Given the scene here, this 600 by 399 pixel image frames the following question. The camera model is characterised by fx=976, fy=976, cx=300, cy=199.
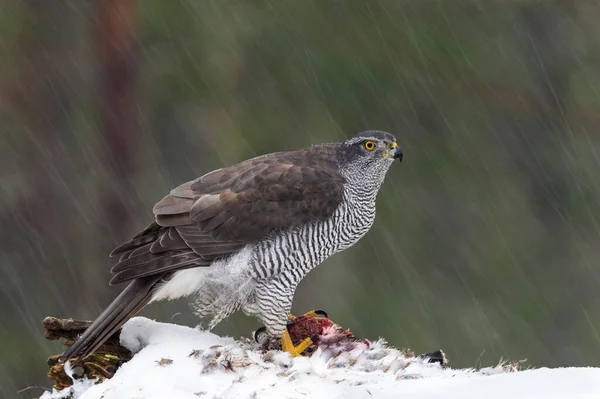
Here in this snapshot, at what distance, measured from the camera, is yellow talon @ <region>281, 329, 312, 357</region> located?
4.05m

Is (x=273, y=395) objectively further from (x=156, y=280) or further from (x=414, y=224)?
(x=414, y=224)

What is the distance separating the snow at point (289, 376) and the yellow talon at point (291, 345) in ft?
0.58

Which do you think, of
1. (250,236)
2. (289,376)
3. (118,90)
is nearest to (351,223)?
(250,236)

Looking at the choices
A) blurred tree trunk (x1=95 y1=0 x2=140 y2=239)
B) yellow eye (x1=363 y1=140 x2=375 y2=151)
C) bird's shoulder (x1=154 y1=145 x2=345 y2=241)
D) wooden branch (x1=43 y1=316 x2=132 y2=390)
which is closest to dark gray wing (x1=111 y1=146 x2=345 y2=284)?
bird's shoulder (x1=154 y1=145 x2=345 y2=241)

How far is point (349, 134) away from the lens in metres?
8.77

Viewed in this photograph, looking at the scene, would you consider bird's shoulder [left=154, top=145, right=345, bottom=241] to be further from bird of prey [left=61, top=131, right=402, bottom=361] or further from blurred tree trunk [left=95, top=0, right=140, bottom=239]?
blurred tree trunk [left=95, top=0, right=140, bottom=239]

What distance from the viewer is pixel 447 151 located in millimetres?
9375

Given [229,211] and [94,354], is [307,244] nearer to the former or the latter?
[229,211]

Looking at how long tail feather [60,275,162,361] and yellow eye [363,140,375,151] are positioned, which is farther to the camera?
→ yellow eye [363,140,375,151]

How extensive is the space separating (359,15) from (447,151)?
5.07 feet

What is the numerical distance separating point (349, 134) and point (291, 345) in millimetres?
4799

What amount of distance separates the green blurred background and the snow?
15.7 feet

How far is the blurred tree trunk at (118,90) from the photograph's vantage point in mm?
8617

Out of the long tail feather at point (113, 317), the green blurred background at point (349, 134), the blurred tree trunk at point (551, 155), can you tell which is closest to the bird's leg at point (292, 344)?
the long tail feather at point (113, 317)
